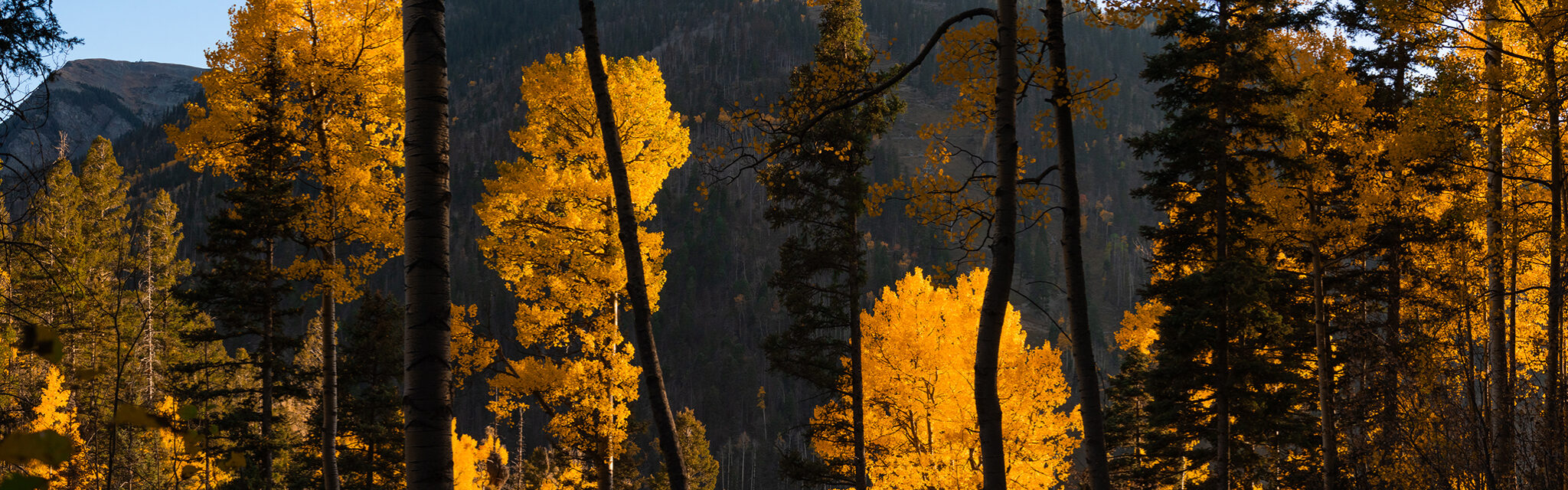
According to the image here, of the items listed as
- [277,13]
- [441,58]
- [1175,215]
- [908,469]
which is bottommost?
[908,469]

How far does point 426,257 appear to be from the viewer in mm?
3051

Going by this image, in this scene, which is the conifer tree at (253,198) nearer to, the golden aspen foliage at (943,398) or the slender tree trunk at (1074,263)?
the slender tree trunk at (1074,263)

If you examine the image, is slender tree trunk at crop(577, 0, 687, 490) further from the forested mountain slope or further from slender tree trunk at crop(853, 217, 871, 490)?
the forested mountain slope

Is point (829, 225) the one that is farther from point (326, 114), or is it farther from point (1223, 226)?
point (326, 114)

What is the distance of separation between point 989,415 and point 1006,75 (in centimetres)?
231

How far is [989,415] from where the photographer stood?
17.9 feet

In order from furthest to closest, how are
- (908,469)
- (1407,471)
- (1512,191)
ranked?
(908,469), (1512,191), (1407,471)

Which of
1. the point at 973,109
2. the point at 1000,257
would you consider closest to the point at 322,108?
the point at 973,109

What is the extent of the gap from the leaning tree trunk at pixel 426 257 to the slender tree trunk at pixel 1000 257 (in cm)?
353

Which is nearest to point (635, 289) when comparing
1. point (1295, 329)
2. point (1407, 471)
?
point (1407, 471)

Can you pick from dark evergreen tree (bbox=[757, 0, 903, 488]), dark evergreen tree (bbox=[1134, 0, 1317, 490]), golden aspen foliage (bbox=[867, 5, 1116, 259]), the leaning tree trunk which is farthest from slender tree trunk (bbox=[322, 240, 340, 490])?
dark evergreen tree (bbox=[1134, 0, 1317, 490])

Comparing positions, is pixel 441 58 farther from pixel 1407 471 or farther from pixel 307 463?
pixel 307 463

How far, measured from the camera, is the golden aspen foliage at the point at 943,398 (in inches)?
565

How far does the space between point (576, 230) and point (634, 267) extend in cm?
657
